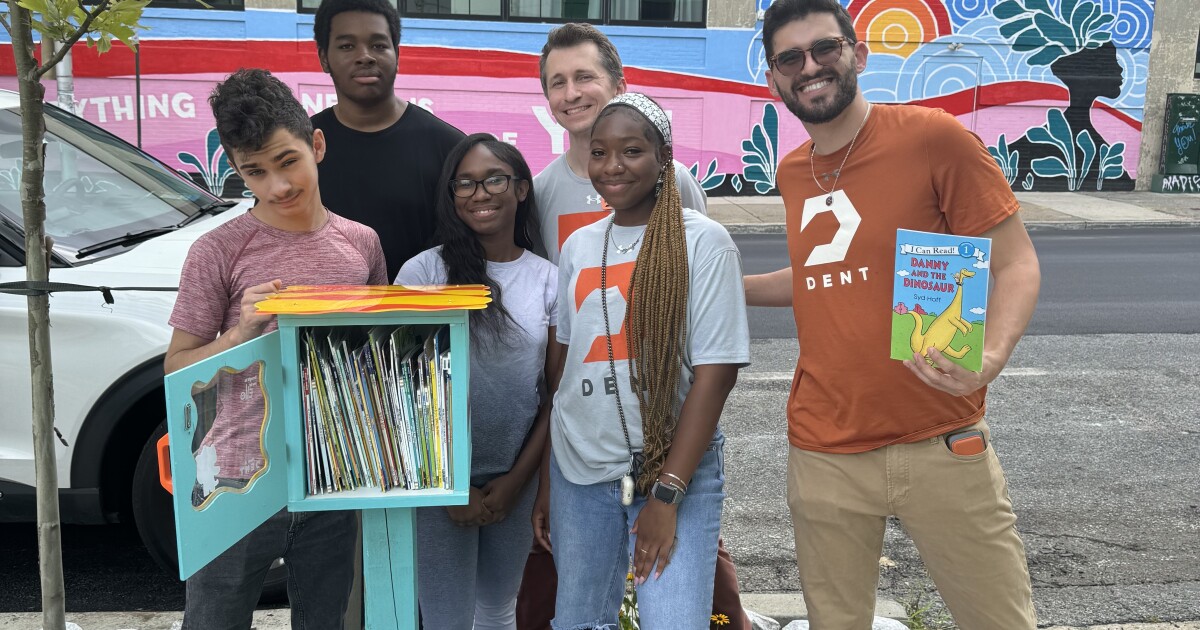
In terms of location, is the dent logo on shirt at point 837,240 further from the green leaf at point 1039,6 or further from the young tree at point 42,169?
the green leaf at point 1039,6

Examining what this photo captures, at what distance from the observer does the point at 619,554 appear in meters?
2.45

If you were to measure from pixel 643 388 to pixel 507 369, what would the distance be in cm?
44

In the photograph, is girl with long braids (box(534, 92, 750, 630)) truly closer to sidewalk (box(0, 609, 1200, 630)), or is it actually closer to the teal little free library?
the teal little free library

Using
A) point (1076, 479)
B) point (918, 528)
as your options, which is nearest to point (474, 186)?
point (918, 528)

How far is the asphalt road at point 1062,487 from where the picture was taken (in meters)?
3.92

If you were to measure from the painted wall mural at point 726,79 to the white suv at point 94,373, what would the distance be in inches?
563

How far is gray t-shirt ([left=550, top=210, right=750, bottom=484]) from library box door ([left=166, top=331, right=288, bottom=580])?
690mm

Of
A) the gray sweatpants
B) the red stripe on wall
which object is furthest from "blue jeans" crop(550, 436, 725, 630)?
the red stripe on wall

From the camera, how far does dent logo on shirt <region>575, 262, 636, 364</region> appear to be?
237 centimetres

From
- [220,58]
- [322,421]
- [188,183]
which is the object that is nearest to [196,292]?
[322,421]

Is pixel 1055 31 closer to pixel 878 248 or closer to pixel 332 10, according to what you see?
pixel 332 10

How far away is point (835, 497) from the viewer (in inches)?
99.7

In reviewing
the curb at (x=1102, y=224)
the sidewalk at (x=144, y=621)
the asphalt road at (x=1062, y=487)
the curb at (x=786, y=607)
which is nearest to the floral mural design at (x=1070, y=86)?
the curb at (x=1102, y=224)

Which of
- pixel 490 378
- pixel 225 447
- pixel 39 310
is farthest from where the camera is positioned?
pixel 490 378
